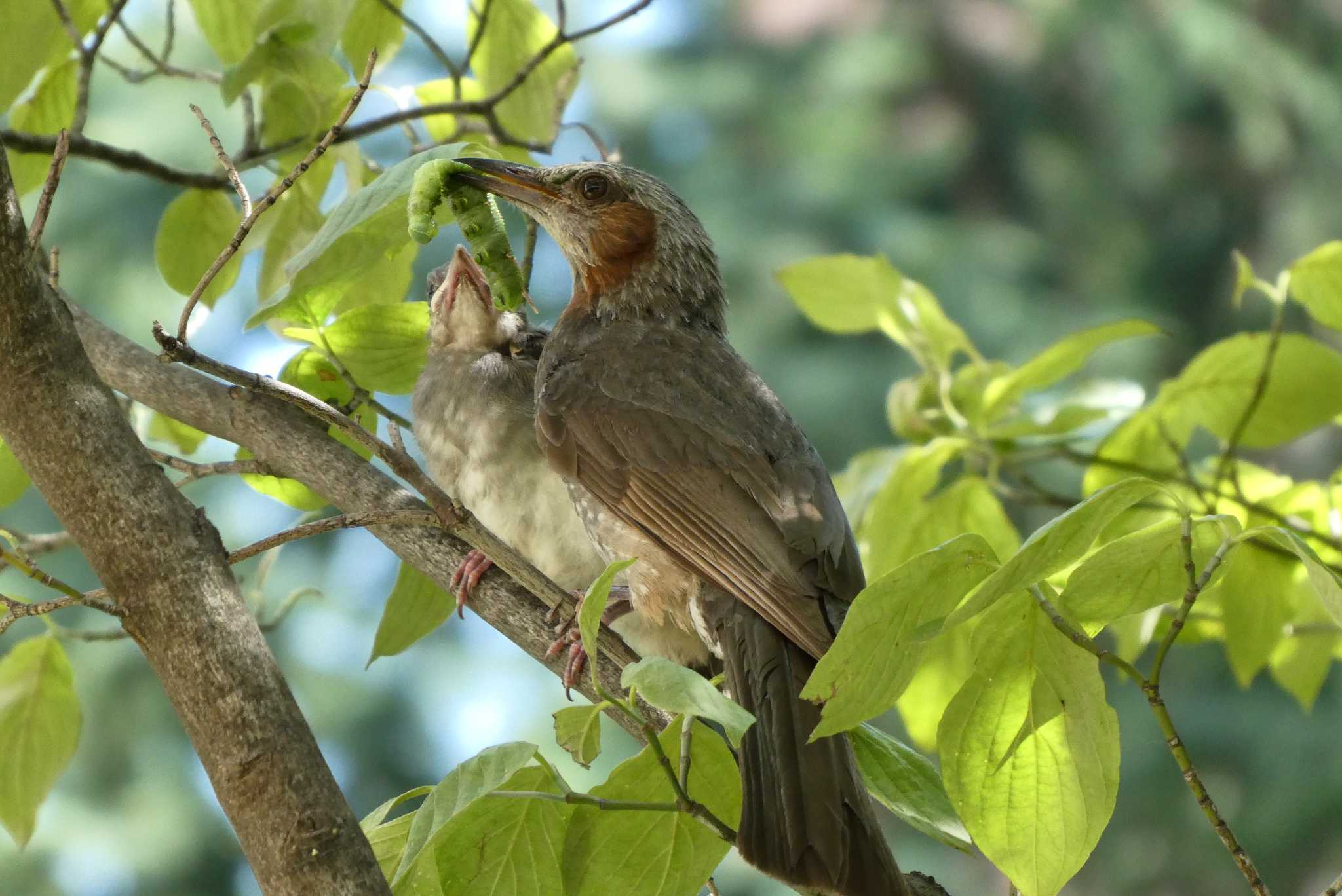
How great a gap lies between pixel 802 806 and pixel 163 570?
73 cm

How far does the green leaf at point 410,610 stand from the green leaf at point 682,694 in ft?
3.14

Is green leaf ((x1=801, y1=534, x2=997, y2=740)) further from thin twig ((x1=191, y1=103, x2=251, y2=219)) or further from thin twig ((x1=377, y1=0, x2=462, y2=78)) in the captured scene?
thin twig ((x1=377, y1=0, x2=462, y2=78))

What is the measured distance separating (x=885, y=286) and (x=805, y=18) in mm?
9695

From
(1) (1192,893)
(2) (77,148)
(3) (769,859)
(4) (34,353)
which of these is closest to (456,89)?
(2) (77,148)

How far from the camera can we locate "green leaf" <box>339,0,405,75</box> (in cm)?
219

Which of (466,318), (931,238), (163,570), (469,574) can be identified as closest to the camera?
(163,570)

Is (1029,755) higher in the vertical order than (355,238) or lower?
lower

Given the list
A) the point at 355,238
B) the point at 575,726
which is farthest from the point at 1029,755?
the point at 355,238

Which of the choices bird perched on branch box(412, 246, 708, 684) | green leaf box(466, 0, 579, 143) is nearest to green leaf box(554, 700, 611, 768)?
bird perched on branch box(412, 246, 708, 684)

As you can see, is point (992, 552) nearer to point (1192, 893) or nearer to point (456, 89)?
point (456, 89)

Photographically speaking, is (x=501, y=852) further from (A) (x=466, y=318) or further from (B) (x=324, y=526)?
(A) (x=466, y=318)

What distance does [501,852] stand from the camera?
48.9 inches

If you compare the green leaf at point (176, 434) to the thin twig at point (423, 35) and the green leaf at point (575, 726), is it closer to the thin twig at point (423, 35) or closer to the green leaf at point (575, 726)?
the thin twig at point (423, 35)

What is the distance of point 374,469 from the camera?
5.99 ft
